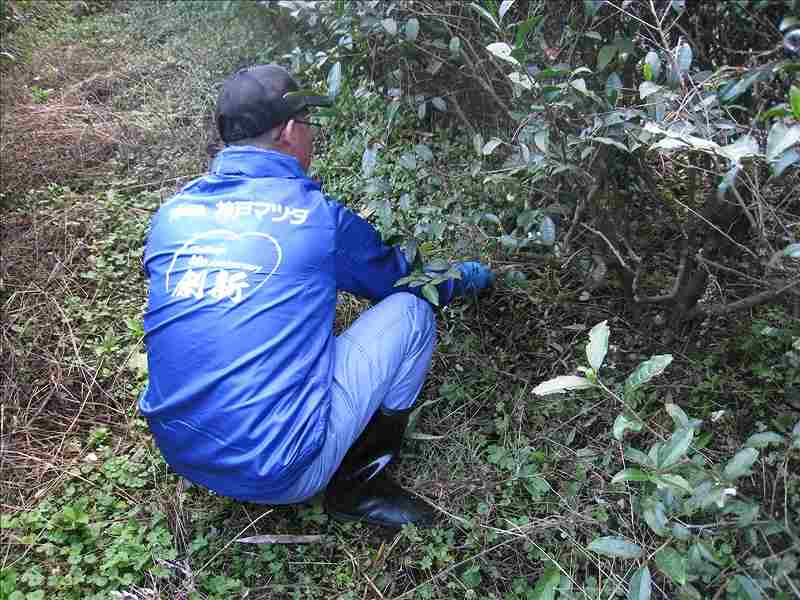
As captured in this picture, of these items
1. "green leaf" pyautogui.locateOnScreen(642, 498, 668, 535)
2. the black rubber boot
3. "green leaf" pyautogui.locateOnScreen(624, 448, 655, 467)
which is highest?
"green leaf" pyautogui.locateOnScreen(624, 448, 655, 467)

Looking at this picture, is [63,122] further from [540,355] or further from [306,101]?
[540,355]

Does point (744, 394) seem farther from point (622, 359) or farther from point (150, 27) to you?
point (150, 27)

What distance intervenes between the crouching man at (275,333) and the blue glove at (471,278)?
0.30ft

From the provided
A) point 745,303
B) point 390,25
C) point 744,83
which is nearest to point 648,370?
point 744,83

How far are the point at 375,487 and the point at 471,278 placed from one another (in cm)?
75

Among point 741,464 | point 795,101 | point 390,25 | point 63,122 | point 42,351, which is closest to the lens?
point 795,101

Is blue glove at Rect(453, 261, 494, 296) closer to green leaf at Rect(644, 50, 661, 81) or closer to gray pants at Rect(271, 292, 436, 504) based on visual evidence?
gray pants at Rect(271, 292, 436, 504)

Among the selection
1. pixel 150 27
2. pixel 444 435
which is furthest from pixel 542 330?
pixel 150 27

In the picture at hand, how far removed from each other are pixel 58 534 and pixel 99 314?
107 centimetres

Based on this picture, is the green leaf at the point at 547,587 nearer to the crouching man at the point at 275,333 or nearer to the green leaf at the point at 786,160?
the crouching man at the point at 275,333

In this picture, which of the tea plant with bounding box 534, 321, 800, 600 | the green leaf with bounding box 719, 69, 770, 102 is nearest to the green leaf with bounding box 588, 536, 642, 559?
the tea plant with bounding box 534, 321, 800, 600

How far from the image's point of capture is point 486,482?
2.02m

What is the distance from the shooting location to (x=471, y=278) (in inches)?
87.8

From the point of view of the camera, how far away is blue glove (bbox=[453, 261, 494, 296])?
2.21 m
